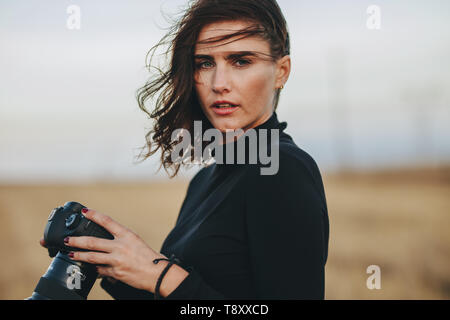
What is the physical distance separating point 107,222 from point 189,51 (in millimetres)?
866

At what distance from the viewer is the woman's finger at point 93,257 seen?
1600 mm

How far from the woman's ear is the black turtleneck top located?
1.40 feet

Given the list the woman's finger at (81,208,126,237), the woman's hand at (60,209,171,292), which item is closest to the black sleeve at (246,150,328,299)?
the woman's hand at (60,209,171,292)

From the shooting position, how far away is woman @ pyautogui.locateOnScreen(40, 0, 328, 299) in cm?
151

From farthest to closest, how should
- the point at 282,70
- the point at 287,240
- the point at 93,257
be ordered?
the point at 282,70 → the point at 93,257 → the point at 287,240

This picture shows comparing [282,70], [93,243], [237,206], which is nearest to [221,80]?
[282,70]

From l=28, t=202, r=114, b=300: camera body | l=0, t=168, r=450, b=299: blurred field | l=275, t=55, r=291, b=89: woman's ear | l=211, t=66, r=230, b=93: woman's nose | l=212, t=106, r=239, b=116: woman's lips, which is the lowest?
l=0, t=168, r=450, b=299: blurred field

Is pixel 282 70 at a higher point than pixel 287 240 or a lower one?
higher

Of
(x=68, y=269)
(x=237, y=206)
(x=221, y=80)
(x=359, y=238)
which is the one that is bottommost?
(x=359, y=238)

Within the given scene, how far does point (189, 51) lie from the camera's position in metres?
2.04

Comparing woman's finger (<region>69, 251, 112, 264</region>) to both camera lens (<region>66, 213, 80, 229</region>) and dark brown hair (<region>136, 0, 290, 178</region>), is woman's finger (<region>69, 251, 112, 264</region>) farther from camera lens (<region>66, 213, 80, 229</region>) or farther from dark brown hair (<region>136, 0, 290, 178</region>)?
dark brown hair (<region>136, 0, 290, 178</region>)

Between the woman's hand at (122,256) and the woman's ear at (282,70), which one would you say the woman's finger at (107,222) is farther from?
the woman's ear at (282,70)

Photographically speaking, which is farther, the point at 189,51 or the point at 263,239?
the point at 189,51

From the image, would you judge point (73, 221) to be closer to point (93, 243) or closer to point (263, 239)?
point (93, 243)
